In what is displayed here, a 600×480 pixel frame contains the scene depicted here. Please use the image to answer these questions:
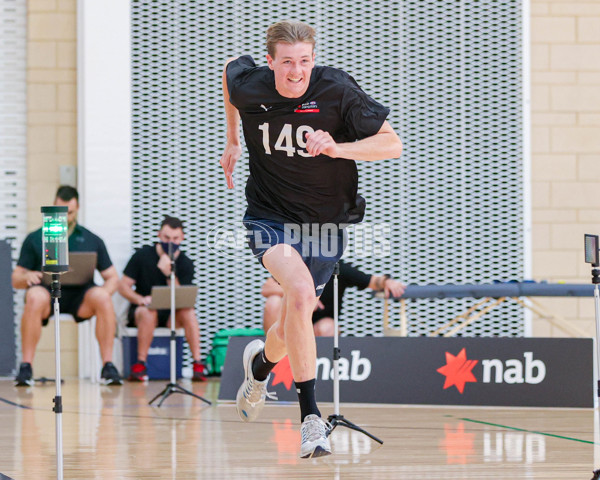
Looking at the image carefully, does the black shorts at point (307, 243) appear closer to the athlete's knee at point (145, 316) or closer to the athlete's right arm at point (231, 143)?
the athlete's right arm at point (231, 143)

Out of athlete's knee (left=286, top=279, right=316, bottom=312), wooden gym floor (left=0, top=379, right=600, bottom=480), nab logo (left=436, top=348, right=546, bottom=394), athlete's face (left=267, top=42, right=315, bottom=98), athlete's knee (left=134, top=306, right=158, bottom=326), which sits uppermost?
athlete's face (left=267, top=42, right=315, bottom=98)

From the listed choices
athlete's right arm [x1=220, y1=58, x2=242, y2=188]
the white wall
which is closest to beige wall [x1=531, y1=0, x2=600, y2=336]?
the white wall

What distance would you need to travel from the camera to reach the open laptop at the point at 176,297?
7.17m

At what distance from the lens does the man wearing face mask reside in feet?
24.3

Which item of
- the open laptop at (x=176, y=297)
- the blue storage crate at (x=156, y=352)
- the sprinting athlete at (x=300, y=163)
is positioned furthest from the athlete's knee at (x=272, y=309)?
the sprinting athlete at (x=300, y=163)

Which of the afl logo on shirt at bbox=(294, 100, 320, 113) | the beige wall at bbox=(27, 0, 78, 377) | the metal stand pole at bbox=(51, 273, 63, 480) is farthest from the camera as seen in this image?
the beige wall at bbox=(27, 0, 78, 377)

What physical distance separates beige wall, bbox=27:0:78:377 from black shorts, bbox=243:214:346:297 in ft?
15.8

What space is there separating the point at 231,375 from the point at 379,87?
345 cm

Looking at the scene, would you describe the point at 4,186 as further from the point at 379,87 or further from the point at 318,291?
the point at 318,291

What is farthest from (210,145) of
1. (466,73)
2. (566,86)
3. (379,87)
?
(566,86)

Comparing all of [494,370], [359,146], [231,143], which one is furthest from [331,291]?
[359,146]

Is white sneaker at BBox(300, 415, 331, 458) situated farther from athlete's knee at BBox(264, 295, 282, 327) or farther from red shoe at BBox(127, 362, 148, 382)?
red shoe at BBox(127, 362, 148, 382)

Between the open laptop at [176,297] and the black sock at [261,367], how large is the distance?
3260mm

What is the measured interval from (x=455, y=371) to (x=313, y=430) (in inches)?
109
